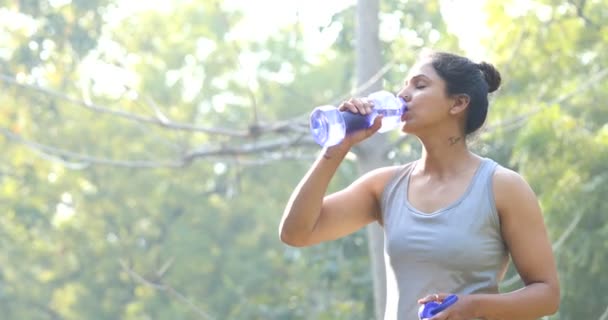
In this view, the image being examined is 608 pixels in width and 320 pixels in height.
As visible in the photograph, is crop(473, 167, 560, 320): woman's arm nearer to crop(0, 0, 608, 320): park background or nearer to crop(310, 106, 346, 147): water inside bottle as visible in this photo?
crop(310, 106, 346, 147): water inside bottle

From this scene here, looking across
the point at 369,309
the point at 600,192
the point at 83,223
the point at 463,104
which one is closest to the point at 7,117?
the point at 83,223

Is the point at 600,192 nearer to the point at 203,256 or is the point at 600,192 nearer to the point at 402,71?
the point at 402,71

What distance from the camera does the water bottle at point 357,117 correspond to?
9.75 feet

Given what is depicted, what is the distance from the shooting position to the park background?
29.2 feet

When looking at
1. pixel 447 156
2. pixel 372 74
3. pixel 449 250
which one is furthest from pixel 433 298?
pixel 372 74

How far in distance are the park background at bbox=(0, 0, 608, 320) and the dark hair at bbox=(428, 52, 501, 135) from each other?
417 centimetres

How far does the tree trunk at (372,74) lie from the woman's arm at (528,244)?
192 inches

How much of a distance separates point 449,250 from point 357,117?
0.35 metres

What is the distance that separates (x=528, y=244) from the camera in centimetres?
290

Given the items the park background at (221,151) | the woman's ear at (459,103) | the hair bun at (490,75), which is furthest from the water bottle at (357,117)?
the park background at (221,151)

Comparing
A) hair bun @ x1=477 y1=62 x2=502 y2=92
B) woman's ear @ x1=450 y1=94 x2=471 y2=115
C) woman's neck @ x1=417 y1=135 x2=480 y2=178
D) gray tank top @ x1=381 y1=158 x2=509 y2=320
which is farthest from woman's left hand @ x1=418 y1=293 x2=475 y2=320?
hair bun @ x1=477 y1=62 x2=502 y2=92

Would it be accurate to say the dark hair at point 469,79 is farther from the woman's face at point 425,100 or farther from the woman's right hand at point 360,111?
the woman's right hand at point 360,111

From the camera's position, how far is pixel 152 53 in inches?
944

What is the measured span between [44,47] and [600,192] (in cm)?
811
